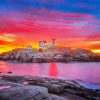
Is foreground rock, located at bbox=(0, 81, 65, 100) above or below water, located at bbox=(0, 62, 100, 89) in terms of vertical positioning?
above

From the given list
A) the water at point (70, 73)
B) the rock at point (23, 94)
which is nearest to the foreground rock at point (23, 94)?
the rock at point (23, 94)

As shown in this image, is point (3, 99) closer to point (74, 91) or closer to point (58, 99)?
point (58, 99)

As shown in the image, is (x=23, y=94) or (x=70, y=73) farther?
(x=70, y=73)

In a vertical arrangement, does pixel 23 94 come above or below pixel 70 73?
above

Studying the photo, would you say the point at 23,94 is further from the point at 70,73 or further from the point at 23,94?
the point at 70,73

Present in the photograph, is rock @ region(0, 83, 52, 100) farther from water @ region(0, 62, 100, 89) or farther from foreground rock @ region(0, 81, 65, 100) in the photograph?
water @ region(0, 62, 100, 89)

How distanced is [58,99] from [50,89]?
5063 millimetres

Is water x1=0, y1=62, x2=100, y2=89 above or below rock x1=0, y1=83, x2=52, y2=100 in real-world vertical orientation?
below

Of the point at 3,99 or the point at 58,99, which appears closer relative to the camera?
the point at 3,99

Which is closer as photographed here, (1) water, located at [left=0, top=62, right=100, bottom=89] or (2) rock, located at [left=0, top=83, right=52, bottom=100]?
(2) rock, located at [left=0, top=83, right=52, bottom=100]

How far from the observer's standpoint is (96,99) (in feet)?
76.5

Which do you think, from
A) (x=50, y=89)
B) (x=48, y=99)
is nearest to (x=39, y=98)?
(x=48, y=99)

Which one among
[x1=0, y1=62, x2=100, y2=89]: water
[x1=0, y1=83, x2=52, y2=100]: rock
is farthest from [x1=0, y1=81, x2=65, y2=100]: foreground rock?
[x1=0, y1=62, x2=100, y2=89]: water

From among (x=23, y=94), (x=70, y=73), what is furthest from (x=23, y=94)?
(x=70, y=73)
